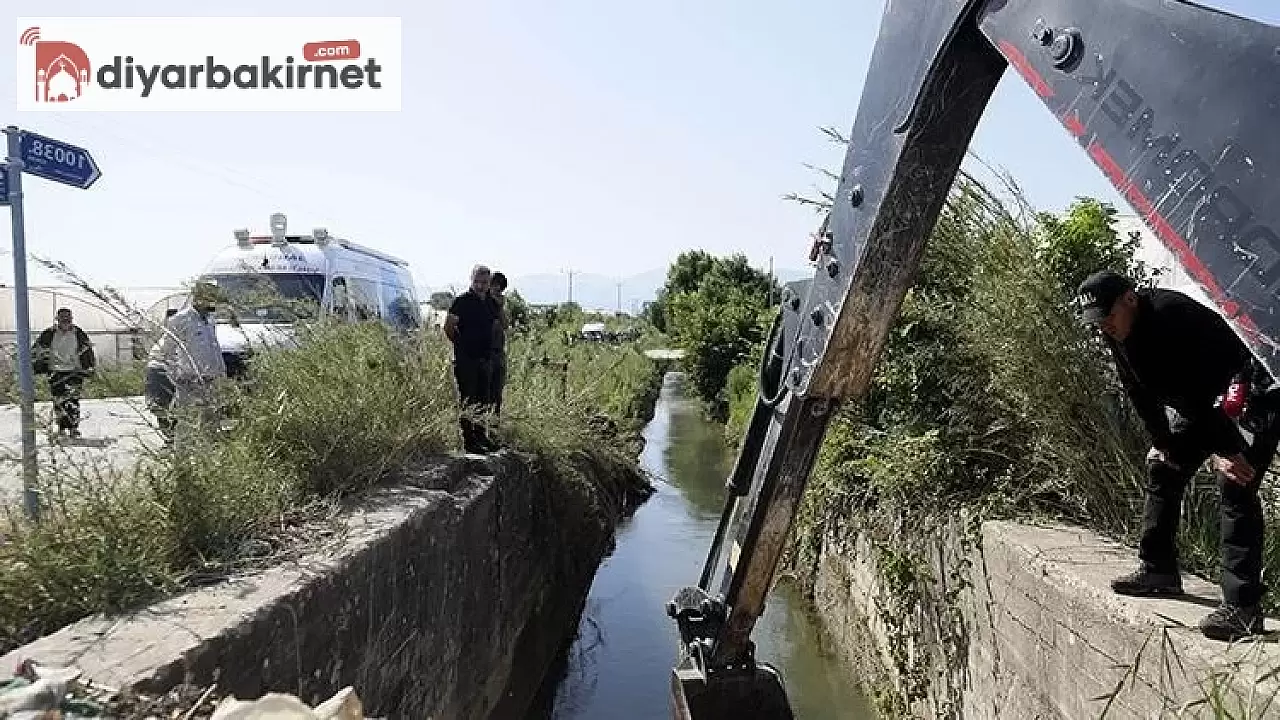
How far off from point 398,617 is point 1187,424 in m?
3.56

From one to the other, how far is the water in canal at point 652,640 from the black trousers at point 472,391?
7.14 ft

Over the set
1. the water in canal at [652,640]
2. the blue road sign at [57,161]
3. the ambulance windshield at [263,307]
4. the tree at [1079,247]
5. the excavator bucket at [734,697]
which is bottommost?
the water in canal at [652,640]

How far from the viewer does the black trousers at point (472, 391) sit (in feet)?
25.1

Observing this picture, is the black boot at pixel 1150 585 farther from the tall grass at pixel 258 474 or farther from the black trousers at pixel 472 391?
the black trousers at pixel 472 391

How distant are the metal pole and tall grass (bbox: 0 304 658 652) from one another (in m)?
0.10

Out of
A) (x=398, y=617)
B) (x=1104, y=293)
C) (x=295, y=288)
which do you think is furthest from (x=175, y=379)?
(x=295, y=288)

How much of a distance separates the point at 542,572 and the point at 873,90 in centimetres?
633

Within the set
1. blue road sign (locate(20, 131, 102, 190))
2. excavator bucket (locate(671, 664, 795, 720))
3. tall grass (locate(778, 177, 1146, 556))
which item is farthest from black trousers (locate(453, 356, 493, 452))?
excavator bucket (locate(671, 664, 795, 720))

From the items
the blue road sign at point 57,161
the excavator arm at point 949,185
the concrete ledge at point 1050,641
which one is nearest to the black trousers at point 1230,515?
the concrete ledge at point 1050,641

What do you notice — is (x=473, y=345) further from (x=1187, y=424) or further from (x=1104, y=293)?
(x=1187, y=424)

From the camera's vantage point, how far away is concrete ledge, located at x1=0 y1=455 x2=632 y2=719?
3037mm

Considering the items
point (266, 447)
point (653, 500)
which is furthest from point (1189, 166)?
point (653, 500)

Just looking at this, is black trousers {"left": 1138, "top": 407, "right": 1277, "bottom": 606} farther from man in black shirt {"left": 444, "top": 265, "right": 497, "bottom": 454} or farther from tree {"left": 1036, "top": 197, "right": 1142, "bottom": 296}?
man in black shirt {"left": 444, "top": 265, "right": 497, "bottom": 454}

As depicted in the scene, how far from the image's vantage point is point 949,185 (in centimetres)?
325
